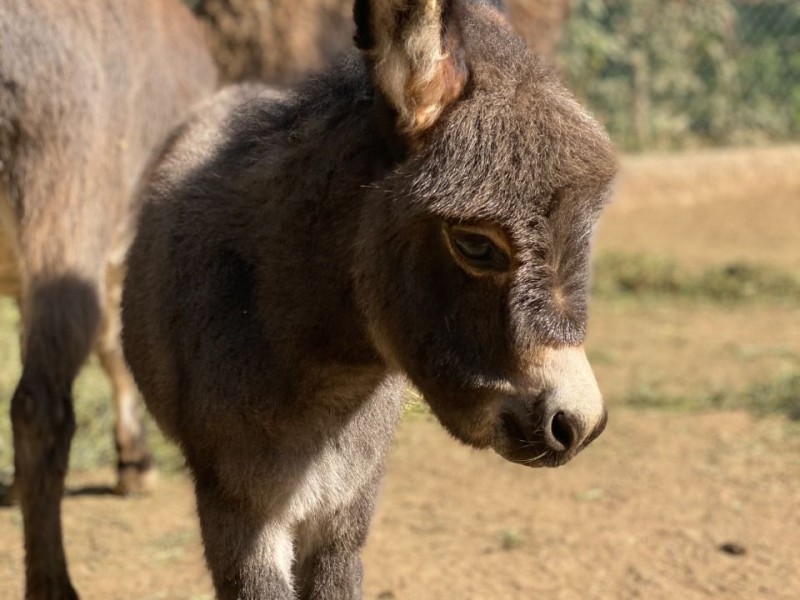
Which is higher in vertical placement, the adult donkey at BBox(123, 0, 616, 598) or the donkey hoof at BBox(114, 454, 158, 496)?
the adult donkey at BBox(123, 0, 616, 598)

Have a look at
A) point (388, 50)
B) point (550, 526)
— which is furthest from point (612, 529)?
point (388, 50)

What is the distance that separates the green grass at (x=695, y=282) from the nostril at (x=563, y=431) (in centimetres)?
664

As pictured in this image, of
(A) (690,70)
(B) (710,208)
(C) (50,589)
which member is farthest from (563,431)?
(A) (690,70)

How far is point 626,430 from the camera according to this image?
6660 millimetres

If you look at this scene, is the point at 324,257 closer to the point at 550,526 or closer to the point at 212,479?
the point at 212,479

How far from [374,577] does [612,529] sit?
1.02 metres

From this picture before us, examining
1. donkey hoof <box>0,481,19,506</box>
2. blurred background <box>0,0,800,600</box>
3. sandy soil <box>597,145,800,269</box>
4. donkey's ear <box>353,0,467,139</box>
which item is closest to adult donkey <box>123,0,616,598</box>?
donkey's ear <box>353,0,467,139</box>

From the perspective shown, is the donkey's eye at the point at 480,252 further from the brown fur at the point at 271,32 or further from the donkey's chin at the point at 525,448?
the brown fur at the point at 271,32

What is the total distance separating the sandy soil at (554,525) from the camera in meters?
4.82

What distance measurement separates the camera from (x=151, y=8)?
5641mm

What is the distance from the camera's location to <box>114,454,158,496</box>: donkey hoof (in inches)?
246

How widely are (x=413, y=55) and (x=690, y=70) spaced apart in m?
11.5

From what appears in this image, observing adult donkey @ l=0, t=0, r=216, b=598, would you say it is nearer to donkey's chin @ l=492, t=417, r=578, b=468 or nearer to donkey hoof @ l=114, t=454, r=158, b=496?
donkey hoof @ l=114, t=454, r=158, b=496

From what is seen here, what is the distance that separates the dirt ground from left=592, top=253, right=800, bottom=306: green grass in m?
1.22
